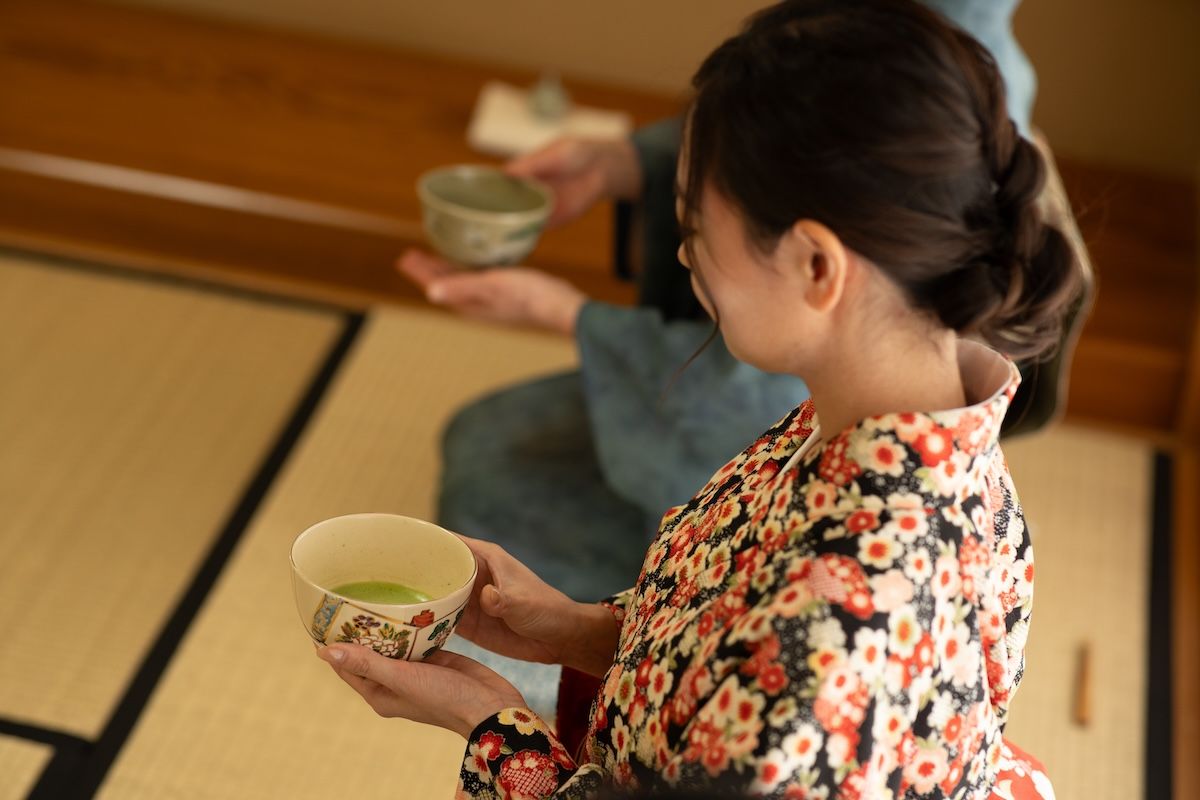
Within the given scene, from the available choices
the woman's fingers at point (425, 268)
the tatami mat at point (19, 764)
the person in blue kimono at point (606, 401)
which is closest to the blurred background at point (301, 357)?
the tatami mat at point (19, 764)

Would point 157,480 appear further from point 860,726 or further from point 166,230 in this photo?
point 860,726

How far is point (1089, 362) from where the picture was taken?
304cm

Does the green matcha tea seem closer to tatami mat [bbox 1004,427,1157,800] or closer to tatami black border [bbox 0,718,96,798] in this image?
tatami black border [bbox 0,718,96,798]

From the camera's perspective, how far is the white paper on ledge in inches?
135

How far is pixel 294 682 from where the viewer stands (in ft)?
7.08

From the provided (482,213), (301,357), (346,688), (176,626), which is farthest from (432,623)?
(301,357)

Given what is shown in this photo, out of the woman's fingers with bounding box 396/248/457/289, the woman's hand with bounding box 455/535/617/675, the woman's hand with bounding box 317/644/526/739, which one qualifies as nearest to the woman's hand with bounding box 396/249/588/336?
the woman's fingers with bounding box 396/248/457/289

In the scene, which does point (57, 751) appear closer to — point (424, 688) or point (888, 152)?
point (424, 688)

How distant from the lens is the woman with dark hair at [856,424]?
88cm

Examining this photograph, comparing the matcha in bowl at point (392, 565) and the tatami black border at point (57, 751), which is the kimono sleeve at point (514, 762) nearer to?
the matcha in bowl at point (392, 565)

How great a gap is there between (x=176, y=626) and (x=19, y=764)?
35 centimetres

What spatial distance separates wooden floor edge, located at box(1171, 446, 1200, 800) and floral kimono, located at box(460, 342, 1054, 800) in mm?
1309

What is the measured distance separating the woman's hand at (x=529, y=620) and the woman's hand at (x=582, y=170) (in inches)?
45.5

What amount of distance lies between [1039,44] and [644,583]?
2902mm
